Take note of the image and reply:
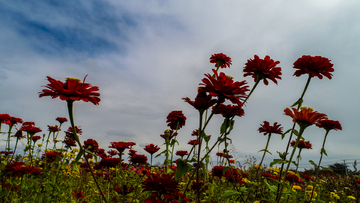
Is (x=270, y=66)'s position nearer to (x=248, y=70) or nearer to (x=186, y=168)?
(x=248, y=70)

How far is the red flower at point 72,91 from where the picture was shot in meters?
1.43

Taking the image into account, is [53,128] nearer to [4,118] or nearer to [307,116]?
[4,118]

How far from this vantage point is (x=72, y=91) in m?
1.46

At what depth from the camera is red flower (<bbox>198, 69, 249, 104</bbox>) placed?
1544mm

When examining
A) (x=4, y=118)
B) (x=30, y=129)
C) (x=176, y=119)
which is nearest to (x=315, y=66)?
(x=176, y=119)

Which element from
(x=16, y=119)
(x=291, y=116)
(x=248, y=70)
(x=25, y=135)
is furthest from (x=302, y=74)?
(x=25, y=135)

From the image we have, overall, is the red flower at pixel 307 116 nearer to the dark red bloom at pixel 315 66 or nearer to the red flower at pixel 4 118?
the dark red bloom at pixel 315 66

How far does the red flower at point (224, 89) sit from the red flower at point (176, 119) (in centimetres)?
110

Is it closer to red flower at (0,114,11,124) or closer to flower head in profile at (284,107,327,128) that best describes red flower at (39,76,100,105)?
flower head in profile at (284,107,327,128)

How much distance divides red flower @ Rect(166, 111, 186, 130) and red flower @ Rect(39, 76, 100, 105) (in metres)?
1.26

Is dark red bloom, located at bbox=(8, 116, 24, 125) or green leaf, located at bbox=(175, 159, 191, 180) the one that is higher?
dark red bloom, located at bbox=(8, 116, 24, 125)

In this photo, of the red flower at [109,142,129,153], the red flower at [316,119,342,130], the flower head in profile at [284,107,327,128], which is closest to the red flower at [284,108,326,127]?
the flower head in profile at [284,107,327,128]

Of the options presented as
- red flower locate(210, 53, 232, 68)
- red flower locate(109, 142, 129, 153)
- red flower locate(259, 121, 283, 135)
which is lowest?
red flower locate(109, 142, 129, 153)

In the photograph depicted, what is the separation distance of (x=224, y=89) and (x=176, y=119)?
1.26 m
